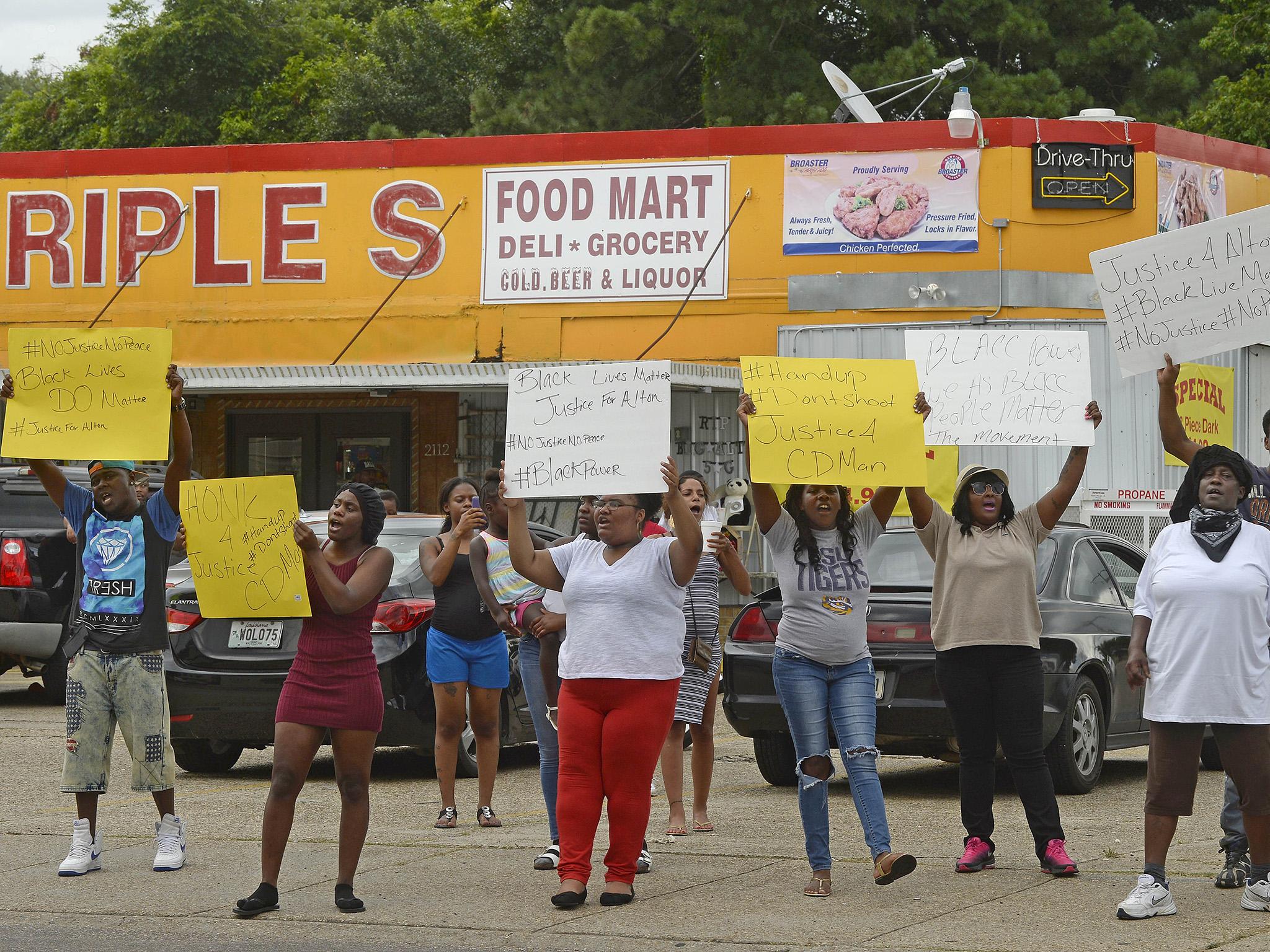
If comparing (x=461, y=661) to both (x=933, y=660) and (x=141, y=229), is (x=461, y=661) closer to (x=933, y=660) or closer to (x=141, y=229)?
(x=933, y=660)

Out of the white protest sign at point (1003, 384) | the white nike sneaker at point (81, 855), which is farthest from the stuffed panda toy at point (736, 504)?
the white nike sneaker at point (81, 855)

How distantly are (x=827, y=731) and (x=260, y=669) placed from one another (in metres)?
4.28

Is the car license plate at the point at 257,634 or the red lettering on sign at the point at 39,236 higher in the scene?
the red lettering on sign at the point at 39,236

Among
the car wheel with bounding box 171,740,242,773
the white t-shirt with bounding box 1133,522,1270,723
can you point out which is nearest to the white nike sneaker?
the car wheel with bounding box 171,740,242,773

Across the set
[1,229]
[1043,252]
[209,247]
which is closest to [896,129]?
[1043,252]

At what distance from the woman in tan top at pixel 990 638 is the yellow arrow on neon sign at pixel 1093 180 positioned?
471 inches

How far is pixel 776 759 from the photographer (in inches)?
404

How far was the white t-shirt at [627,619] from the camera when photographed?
6.69 meters

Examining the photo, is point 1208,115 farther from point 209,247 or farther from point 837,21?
point 209,247

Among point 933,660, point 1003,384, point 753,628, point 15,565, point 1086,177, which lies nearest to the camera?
point 1003,384

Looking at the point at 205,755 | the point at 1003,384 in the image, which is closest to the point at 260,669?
the point at 205,755

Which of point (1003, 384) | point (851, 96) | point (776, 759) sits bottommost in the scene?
point (776, 759)

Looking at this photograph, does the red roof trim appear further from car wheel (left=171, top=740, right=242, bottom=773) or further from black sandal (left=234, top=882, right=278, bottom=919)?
black sandal (left=234, top=882, right=278, bottom=919)

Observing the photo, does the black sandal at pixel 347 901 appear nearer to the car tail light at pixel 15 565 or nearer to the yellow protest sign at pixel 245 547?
the yellow protest sign at pixel 245 547
